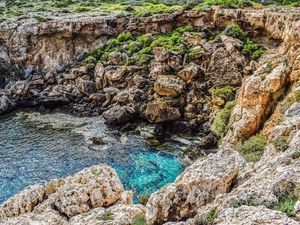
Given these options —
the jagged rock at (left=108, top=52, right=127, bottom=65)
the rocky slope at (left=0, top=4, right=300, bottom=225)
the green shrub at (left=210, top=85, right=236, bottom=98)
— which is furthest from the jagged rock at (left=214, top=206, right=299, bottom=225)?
the jagged rock at (left=108, top=52, right=127, bottom=65)

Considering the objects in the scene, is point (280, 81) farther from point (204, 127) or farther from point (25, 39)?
point (25, 39)

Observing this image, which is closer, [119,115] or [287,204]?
[287,204]

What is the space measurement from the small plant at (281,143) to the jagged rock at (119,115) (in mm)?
34595

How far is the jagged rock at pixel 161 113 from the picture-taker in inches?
2138

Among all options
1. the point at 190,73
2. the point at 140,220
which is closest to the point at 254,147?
the point at 140,220

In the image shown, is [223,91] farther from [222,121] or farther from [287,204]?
[287,204]

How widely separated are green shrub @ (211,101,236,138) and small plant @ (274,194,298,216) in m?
30.8

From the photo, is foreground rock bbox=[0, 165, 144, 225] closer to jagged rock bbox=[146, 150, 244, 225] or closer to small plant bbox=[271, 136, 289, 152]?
jagged rock bbox=[146, 150, 244, 225]

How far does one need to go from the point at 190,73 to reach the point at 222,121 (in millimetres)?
14237

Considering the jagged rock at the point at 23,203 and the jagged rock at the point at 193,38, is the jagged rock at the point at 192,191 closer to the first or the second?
the jagged rock at the point at 23,203

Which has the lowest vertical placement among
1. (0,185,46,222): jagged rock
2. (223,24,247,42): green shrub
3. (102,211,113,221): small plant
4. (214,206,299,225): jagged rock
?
(0,185,46,222): jagged rock

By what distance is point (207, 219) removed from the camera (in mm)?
15242

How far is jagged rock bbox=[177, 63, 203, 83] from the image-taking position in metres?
59.3

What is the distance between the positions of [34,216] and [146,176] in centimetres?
2287
